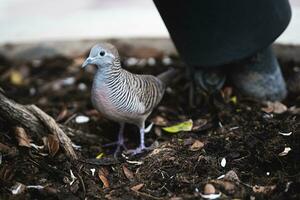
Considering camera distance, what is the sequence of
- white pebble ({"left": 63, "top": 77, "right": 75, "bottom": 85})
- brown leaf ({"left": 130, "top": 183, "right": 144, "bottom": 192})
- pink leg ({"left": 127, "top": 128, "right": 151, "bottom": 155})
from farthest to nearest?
white pebble ({"left": 63, "top": 77, "right": 75, "bottom": 85}) < pink leg ({"left": 127, "top": 128, "right": 151, "bottom": 155}) < brown leaf ({"left": 130, "top": 183, "right": 144, "bottom": 192})

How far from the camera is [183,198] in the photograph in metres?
3.33

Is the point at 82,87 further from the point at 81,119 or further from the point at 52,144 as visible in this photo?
the point at 52,144

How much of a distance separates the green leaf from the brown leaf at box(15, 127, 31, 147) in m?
0.92

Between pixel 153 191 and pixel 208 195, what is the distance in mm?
301

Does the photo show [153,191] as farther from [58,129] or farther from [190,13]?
[190,13]

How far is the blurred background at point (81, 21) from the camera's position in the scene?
543 centimetres

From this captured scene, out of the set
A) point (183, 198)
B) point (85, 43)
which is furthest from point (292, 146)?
point (85, 43)

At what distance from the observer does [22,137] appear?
3.72m

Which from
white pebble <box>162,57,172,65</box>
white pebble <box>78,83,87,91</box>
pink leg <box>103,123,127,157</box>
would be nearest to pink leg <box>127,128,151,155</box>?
pink leg <box>103,123,127,157</box>

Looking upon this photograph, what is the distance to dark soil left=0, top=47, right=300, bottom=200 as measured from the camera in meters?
3.40

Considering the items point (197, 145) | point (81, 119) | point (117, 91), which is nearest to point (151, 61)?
point (81, 119)

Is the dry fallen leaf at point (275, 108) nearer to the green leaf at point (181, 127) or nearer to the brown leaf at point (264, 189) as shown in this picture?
the green leaf at point (181, 127)

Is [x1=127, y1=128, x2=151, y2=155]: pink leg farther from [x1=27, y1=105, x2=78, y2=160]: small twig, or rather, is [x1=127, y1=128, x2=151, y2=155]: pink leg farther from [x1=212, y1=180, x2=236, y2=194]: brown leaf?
[x1=212, y1=180, x2=236, y2=194]: brown leaf

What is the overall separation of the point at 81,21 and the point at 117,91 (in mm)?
1932
